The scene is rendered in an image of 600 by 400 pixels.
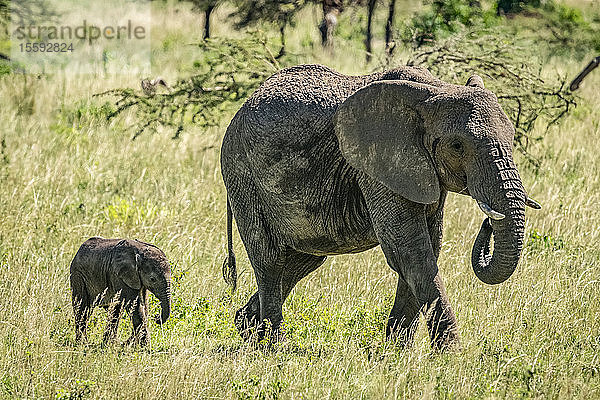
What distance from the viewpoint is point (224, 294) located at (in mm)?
8359

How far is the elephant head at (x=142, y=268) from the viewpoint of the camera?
6.55m

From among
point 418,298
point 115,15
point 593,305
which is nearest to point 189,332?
point 418,298

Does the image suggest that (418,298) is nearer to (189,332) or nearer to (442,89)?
(442,89)

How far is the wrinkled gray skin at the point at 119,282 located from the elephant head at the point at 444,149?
1530mm

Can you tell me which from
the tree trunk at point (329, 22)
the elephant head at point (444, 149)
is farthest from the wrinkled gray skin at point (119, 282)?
the tree trunk at point (329, 22)

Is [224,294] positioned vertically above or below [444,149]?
below

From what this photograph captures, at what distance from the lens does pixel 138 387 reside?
5855 millimetres

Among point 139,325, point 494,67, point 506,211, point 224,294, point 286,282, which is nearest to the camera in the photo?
point 506,211

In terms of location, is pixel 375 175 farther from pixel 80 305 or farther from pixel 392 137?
pixel 80 305

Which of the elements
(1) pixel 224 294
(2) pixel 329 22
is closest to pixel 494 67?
(1) pixel 224 294

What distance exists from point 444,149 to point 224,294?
10.2 feet

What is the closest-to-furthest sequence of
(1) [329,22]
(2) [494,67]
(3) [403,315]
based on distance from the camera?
(3) [403,315], (2) [494,67], (1) [329,22]

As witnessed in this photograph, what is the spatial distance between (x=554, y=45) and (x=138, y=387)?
22.6 meters

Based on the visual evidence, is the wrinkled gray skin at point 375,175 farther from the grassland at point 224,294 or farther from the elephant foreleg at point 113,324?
the elephant foreleg at point 113,324
